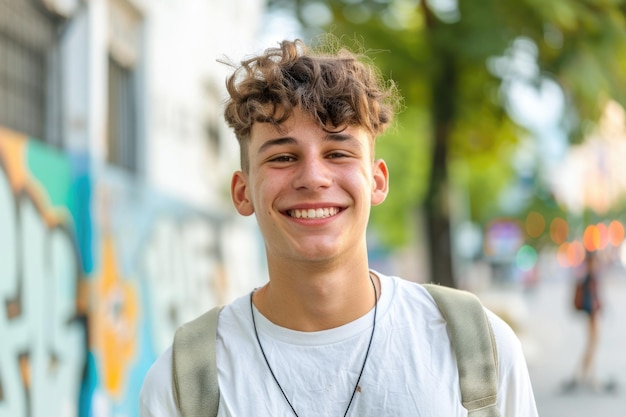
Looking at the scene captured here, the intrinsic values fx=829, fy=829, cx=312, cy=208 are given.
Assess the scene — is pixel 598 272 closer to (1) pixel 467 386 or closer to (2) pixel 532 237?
(2) pixel 532 237

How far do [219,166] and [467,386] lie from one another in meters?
9.57

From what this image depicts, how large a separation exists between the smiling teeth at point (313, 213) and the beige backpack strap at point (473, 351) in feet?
1.25

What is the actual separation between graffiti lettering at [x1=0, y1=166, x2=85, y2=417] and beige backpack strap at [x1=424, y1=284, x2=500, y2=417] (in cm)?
315

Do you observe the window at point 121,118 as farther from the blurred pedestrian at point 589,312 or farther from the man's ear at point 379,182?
the blurred pedestrian at point 589,312

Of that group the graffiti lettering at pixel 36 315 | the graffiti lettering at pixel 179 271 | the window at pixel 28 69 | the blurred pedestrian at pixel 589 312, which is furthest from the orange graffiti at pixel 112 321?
the blurred pedestrian at pixel 589 312

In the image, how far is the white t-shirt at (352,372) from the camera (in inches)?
81.5

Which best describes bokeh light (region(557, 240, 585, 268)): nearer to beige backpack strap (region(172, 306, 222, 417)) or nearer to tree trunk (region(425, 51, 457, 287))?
tree trunk (region(425, 51, 457, 287))

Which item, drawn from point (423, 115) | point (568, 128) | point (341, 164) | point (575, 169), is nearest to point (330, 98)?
point (341, 164)

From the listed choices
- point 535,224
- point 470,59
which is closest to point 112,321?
point 470,59

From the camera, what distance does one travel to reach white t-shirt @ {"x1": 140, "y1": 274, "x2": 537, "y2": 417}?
207cm

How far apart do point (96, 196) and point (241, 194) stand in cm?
400

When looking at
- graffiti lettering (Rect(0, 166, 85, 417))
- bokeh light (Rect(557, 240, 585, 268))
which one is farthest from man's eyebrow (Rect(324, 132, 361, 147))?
bokeh light (Rect(557, 240, 585, 268))

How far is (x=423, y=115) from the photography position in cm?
1559

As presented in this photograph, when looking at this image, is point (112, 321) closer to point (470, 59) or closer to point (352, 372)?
point (352, 372)
